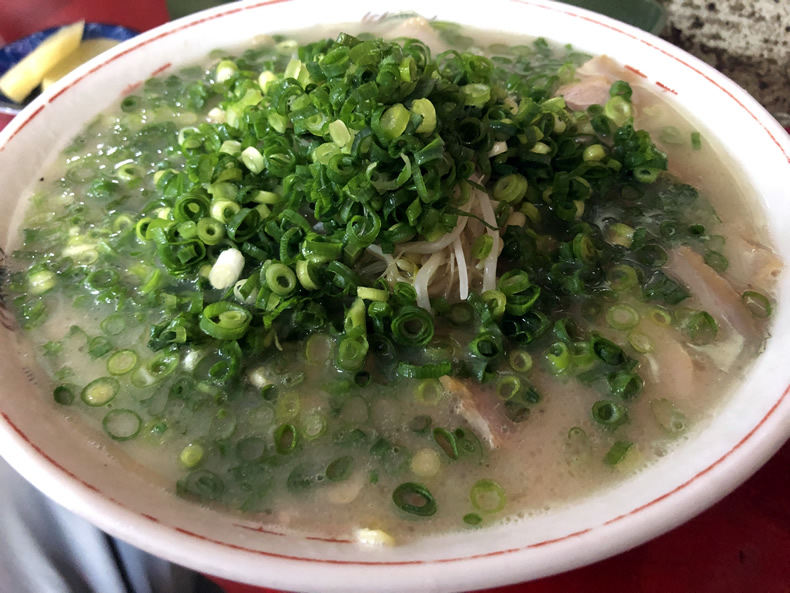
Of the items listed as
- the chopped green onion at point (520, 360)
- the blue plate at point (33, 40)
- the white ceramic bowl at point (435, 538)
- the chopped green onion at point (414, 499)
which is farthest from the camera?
the blue plate at point (33, 40)

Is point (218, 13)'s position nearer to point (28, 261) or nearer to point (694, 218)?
point (28, 261)

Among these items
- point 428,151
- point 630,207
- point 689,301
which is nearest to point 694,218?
point 630,207

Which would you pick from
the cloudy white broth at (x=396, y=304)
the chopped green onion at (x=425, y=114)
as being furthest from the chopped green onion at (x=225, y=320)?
the chopped green onion at (x=425, y=114)

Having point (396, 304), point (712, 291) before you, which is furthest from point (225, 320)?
point (712, 291)

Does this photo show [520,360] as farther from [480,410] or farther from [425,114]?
[425,114]

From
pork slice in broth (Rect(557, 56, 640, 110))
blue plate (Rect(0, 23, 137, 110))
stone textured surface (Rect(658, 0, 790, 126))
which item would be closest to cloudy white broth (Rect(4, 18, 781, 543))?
pork slice in broth (Rect(557, 56, 640, 110))

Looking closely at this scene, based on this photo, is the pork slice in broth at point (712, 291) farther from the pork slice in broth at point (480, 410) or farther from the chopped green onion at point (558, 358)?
the pork slice in broth at point (480, 410)
